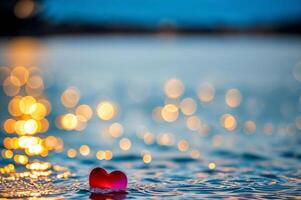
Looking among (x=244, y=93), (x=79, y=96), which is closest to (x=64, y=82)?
(x=79, y=96)

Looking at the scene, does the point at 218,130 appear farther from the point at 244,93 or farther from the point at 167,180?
the point at 244,93

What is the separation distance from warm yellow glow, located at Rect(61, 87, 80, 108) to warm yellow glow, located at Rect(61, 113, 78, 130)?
237 centimetres

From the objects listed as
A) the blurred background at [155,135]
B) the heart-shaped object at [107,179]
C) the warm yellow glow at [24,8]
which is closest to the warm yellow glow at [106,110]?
the blurred background at [155,135]

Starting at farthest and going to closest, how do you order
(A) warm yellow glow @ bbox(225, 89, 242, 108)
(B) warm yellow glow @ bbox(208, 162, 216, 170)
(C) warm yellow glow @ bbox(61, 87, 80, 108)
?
1. (A) warm yellow glow @ bbox(225, 89, 242, 108)
2. (C) warm yellow glow @ bbox(61, 87, 80, 108)
3. (B) warm yellow glow @ bbox(208, 162, 216, 170)

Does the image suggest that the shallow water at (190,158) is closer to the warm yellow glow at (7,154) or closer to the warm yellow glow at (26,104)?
the warm yellow glow at (7,154)

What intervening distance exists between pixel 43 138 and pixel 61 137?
1.32ft

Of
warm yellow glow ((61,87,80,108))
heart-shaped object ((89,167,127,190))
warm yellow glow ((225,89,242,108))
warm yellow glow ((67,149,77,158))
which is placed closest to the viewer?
heart-shaped object ((89,167,127,190))

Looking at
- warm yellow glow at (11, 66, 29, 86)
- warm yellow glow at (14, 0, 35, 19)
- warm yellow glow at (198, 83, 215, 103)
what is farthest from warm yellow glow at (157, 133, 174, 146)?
warm yellow glow at (14, 0, 35, 19)

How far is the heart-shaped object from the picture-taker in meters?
8.72

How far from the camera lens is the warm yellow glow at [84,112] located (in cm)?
1790

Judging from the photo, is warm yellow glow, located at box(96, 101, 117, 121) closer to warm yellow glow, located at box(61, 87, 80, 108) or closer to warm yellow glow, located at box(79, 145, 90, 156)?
warm yellow glow, located at box(61, 87, 80, 108)

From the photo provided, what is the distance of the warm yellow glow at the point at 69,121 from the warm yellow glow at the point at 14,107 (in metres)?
1.34

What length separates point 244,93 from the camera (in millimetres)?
24750

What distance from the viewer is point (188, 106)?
20859 millimetres
